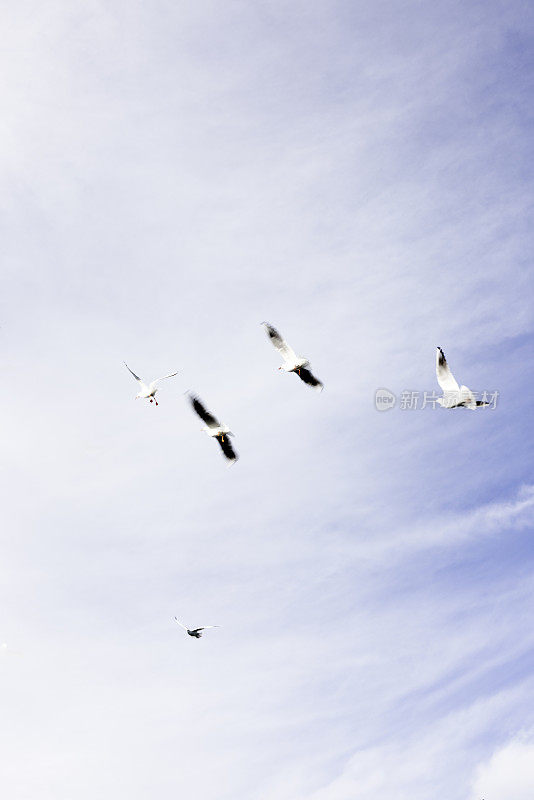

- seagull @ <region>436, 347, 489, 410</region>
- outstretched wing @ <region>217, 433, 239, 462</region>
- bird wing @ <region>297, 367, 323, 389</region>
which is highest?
bird wing @ <region>297, 367, 323, 389</region>

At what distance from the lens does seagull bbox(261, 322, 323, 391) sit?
5719cm

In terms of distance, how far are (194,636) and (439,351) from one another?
40.6 metres

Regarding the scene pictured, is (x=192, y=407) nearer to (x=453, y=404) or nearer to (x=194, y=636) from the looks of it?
(x=453, y=404)

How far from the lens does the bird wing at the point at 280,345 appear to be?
57094mm

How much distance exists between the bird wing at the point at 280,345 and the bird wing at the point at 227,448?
30.5ft

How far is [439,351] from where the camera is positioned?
50156mm

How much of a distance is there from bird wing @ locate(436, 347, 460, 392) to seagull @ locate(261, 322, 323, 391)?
1260cm

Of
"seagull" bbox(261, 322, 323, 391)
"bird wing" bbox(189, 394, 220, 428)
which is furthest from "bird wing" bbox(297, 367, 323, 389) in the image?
"bird wing" bbox(189, 394, 220, 428)

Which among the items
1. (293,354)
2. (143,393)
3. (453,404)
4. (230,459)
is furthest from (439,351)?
(143,393)

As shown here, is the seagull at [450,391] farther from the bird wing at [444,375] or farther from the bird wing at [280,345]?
the bird wing at [280,345]

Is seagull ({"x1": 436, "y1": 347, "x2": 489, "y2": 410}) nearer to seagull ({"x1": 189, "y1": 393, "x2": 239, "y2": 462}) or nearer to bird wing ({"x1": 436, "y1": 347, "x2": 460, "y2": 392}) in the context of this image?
bird wing ({"x1": 436, "y1": 347, "x2": 460, "y2": 392})

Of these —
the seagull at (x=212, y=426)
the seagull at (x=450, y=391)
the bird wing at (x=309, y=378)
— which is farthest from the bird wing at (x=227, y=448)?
the seagull at (x=450, y=391)

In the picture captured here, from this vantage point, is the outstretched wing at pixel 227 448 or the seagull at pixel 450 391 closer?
the seagull at pixel 450 391

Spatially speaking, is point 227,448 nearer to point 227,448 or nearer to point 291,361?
point 227,448
